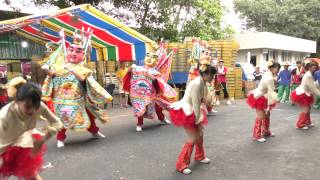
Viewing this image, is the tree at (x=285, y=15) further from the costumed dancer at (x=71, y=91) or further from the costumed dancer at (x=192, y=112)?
the costumed dancer at (x=192, y=112)

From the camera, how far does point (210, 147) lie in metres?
5.93

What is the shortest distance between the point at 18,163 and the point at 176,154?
2.72 m

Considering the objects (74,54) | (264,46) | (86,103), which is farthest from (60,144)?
(264,46)

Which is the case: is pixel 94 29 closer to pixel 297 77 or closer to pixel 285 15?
pixel 297 77

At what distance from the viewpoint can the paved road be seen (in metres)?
4.57

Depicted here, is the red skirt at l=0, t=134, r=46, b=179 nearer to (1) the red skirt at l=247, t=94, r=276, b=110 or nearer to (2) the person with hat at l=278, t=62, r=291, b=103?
(1) the red skirt at l=247, t=94, r=276, b=110

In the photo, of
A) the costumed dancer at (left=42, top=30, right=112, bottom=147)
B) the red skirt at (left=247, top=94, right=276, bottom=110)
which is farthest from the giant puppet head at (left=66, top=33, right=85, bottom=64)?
the red skirt at (left=247, top=94, right=276, bottom=110)

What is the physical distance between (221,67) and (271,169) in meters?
6.49

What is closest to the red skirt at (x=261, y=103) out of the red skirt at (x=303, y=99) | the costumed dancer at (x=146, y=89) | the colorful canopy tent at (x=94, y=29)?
the red skirt at (x=303, y=99)

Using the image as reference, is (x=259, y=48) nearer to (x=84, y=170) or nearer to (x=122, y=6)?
(x=122, y=6)

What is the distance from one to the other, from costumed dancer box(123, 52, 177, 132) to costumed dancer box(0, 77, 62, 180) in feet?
12.9

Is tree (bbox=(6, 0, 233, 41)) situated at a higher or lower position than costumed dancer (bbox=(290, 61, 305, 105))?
higher

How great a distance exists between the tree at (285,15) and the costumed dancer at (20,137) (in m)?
27.2

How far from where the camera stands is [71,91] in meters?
6.03
